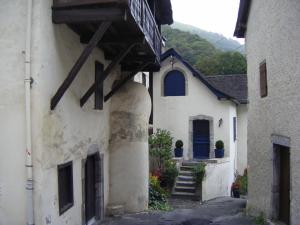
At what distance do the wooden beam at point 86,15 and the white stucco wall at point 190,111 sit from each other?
43.8ft

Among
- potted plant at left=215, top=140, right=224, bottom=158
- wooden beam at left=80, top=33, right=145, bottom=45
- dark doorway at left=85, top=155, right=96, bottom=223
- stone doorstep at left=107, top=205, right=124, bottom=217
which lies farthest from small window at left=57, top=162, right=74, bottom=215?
potted plant at left=215, top=140, right=224, bottom=158

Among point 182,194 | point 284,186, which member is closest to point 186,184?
point 182,194

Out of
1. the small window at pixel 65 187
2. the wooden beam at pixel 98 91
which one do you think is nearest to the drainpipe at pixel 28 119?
the small window at pixel 65 187

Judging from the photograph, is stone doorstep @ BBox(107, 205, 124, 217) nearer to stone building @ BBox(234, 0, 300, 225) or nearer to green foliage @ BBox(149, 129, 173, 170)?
stone building @ BBox(234, 0, 300, 225)

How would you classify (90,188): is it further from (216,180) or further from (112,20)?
(216,180)

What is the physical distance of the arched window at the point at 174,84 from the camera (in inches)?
834

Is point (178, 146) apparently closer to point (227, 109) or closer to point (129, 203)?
point (227, 109)

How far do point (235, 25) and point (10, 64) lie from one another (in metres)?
8.86

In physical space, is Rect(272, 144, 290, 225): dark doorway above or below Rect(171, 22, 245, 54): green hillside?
below

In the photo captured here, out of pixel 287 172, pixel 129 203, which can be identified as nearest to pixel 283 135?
pixel 287 172

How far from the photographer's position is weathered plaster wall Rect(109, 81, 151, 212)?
12.9 m

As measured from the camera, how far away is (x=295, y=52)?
8.55m

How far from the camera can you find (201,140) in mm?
21359

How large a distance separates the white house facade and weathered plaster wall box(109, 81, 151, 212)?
808 cm
